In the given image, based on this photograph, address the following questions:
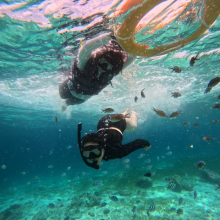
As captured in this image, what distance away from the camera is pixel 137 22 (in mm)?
4035

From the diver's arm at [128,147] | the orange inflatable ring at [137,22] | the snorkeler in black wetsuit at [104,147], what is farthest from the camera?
the diver's arm at [128,147]

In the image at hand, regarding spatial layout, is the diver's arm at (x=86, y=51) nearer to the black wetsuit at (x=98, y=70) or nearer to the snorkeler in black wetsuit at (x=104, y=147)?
the black wetsuit at (x=98, y=70)

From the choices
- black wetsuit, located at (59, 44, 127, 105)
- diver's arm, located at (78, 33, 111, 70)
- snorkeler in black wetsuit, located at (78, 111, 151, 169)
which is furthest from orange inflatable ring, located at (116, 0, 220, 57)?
snorkeler in black wetsuit, located at (78, 111, 151, 169)

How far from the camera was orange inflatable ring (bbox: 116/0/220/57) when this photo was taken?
3561 millimetres

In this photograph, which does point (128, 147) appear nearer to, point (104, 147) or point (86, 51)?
point (104, 147)

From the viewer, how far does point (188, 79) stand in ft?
66.3

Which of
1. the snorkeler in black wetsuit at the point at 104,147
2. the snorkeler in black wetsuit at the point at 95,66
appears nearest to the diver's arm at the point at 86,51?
the snorkeler in black wetsuit at the point at 95,66

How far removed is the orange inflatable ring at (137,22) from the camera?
11.7ft

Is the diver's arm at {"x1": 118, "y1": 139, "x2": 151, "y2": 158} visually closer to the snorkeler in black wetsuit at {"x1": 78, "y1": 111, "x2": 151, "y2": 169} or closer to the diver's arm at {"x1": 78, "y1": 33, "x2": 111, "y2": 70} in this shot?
the snorkeler in black wetsuit at {"x1": 78, "y1": 111, "x2": 151, "y2": 169}

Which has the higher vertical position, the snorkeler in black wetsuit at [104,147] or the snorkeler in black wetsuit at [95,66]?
the snorkeler in black wetsuit at [95,66]

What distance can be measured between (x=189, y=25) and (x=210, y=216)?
1419 centimetres

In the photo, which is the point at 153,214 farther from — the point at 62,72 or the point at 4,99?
the point at 4,99

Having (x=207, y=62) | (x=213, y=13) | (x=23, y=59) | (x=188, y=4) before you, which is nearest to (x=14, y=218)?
(x=23, y=59)

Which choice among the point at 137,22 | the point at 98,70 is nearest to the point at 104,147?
the point at 98,70
